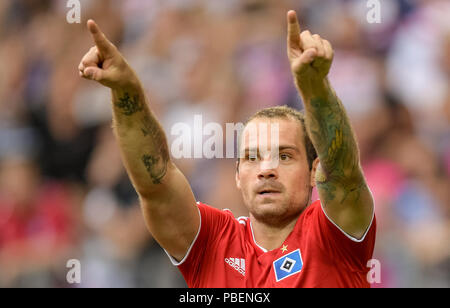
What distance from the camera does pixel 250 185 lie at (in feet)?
11.1

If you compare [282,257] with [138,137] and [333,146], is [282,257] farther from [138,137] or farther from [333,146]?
[138,137]

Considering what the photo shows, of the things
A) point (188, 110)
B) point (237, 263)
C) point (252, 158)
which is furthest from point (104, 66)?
point (188, 110)

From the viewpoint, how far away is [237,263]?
331cm

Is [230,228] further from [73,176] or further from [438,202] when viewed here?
[73,176]

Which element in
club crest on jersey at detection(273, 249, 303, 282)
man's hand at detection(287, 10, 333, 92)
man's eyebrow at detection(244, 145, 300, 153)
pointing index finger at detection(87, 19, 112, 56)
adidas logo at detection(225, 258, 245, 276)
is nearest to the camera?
man's hand at detection(287, 10, 333, 92)

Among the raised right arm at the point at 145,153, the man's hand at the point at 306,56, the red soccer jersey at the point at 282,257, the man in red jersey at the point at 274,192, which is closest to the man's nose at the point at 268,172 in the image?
the man in red jersey at the point at 274,192

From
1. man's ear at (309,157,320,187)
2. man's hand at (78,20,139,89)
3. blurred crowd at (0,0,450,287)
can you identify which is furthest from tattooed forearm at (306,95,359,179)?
blurred crowd at (0,0,450,287)

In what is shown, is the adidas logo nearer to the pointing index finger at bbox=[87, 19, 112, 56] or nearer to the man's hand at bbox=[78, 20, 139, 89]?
the man's hand at bbox=[78, 20, 139, 89]

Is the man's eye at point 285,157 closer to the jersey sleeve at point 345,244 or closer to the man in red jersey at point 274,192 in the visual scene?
the man in red jersey at point 274,192

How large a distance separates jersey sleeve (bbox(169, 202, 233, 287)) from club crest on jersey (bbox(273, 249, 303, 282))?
0.34 m

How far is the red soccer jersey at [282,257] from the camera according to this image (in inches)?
122

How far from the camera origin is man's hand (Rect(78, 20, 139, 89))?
284cm

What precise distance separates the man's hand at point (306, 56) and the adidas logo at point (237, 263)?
0.94 m
